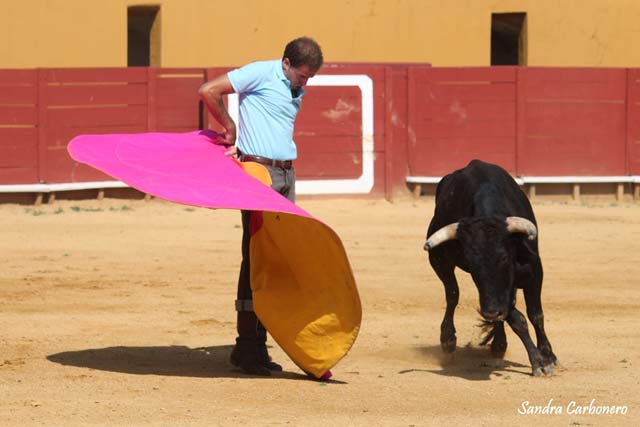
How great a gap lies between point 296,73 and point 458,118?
8513 millimetres

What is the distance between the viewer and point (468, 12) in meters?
15.9

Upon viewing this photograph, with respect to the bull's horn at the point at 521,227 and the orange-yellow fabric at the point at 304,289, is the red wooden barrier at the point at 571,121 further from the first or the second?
the orange-yellow fabric at the point at 304,289

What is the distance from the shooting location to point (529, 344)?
19.3 feet

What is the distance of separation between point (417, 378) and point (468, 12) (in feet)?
35.1

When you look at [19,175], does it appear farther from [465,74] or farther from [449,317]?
[449,317]

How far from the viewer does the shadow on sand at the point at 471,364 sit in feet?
19.5

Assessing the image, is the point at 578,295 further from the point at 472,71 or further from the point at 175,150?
the point at 472,71

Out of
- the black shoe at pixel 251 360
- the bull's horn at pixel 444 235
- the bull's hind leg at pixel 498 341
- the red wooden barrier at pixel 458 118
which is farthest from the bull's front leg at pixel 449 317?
the red wooden barrier at pixel 458 118

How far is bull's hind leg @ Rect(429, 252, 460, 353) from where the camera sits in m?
6.30

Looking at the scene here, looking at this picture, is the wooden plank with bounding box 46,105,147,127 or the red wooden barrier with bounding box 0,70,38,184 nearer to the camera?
the red wooden barrier with bounding box 0,70,38,184

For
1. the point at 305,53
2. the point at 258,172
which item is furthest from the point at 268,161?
the point at 305,53

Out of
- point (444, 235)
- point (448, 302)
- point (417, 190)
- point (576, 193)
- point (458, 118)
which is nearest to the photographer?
point (444, 235)

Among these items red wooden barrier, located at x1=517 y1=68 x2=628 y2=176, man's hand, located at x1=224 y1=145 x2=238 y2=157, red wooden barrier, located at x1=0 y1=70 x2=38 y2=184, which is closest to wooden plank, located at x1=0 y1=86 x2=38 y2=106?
red wooden barrier, located at x1=0 y1=70 x2=38 y2=184

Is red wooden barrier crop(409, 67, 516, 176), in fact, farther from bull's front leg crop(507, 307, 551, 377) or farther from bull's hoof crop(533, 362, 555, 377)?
bull's hoof crop(533, 362, 555, 377)
